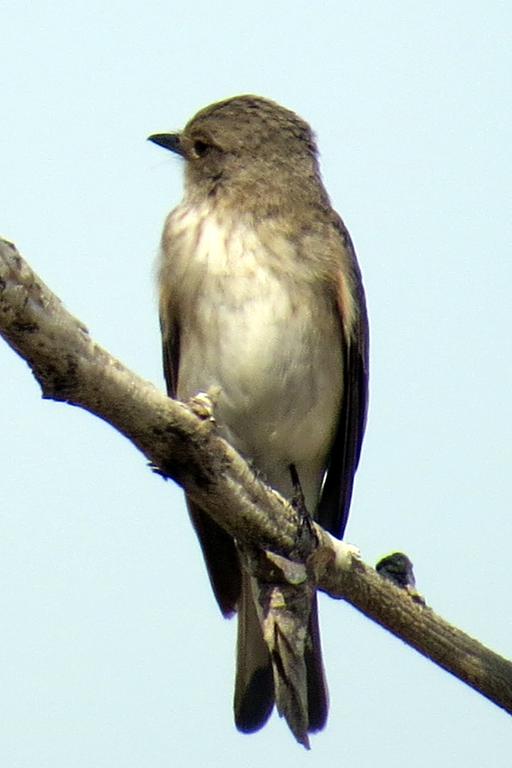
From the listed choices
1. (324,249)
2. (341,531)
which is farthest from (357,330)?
(341,531)

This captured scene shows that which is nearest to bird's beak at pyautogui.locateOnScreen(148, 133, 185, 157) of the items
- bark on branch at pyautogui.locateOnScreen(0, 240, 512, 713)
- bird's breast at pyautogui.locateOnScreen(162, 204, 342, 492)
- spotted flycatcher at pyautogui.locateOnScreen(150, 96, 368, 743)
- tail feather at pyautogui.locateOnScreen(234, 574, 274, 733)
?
spotted flycatcher at pyautogui.locateOnScreen(150, 96, 368, 743)

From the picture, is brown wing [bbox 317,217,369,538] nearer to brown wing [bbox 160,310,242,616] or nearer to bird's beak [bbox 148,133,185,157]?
brown wing [bbox 160,310,242,616]

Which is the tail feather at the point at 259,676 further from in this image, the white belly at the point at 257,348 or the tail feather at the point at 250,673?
the white belly at the point at 257,348

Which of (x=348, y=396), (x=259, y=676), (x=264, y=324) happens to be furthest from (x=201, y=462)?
(x=259, y=676)

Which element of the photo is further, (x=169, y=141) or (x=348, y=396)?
(x=169, y=141)

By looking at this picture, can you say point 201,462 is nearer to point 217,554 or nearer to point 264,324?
point 264,324
